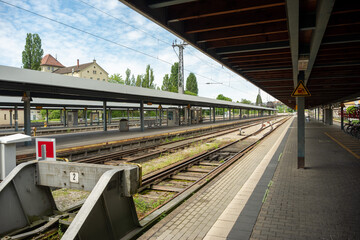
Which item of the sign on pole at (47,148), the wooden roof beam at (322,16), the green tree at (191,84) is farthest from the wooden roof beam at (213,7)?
the green tree at (191,84)

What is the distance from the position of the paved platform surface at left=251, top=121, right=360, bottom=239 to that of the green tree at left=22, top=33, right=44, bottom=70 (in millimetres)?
60557

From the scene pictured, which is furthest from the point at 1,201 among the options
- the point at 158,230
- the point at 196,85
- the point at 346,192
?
the point at 196,85

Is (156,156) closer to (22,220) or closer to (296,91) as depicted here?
(296,91)

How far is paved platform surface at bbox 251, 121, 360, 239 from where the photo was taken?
12.5ft

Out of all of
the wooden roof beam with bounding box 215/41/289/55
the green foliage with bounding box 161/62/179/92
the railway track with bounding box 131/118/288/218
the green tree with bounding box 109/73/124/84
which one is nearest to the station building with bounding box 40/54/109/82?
the green tree with bounding box 109/73/124/84

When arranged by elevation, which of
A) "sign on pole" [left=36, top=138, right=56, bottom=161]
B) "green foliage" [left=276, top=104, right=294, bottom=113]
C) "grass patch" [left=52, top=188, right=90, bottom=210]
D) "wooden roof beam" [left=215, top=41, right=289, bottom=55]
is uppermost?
"green foliage" [left=276, top=104, right=294, bottom=113]

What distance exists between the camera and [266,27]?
17.4 feet

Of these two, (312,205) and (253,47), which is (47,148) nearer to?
(312,205)

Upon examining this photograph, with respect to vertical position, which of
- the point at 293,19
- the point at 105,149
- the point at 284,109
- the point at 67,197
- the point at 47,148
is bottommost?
the point at 67,197

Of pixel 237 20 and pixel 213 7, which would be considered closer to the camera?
pixel 213 7

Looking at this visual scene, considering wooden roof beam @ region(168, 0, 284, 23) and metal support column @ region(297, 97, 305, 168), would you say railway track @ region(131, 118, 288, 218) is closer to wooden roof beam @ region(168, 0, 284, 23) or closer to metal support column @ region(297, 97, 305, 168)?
metal support column @ region(297, 97, 305, 168)

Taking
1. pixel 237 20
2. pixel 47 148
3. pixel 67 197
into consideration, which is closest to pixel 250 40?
pixel 237 20

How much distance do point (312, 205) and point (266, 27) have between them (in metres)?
3.79

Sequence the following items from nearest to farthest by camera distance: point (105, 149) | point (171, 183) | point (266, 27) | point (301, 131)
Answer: point (266, 27) < point (171, 183) < point (301, 131) < point (105, 149)
